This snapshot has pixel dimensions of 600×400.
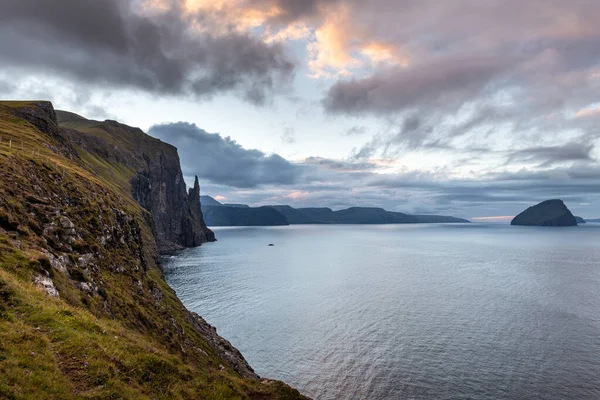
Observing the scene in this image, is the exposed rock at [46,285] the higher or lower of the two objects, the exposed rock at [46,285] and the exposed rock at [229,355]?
the higher

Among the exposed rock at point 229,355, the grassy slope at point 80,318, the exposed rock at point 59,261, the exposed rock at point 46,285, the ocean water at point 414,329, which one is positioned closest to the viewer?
the grassy slope at point 80,318

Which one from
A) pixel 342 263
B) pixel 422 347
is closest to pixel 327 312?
pixel 422 347

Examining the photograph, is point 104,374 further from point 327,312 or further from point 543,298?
point 543,298

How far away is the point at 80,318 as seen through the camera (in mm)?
19625

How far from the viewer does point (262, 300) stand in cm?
9588

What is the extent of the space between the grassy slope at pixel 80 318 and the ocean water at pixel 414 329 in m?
23.0

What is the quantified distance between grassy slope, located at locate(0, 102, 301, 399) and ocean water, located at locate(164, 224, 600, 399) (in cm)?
2297

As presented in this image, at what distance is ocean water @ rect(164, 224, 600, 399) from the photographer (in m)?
48.9

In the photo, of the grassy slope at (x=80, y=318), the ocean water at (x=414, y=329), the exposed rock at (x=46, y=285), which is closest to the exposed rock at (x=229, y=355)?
the grassy slope at (x=80, y=318)

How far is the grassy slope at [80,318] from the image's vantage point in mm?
15125

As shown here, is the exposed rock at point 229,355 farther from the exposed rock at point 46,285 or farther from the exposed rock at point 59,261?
the exposed rock at point 46,285

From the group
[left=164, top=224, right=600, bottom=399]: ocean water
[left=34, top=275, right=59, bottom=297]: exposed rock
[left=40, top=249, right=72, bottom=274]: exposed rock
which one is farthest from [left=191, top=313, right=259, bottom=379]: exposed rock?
[left=34, top=275, right=59, bottom=297]: exposed rock

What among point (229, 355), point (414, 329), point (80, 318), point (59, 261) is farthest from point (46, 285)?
point (414, 329)

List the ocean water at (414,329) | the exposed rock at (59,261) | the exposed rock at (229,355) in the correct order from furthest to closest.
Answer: the ocean water at (414,329) → the exposed rock at (229,355) → the exposed rock at (59,261)
